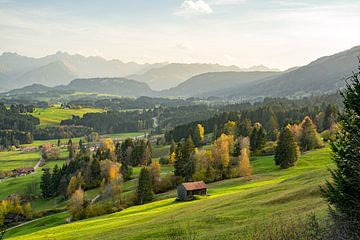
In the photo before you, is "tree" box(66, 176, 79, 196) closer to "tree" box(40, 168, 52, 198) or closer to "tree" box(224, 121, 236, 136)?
"tree" box(40, 168, 52, 198)

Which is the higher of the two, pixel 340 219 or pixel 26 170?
pixel 340 219

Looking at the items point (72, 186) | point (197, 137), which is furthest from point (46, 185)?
point (197, 137)

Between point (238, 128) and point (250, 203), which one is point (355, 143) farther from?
point (238, 128)

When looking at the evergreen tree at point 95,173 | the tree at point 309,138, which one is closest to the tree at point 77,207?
the evergreen tree at point 95,173

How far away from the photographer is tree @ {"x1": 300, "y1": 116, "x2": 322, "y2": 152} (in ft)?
361

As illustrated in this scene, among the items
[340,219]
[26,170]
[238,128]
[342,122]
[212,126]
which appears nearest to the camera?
[340,219]

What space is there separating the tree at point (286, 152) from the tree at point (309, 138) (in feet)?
55.7

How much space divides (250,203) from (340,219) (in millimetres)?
22522

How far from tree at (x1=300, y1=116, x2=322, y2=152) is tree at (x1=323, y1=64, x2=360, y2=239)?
9285 centimetres

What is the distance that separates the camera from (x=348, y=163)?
20.5 m

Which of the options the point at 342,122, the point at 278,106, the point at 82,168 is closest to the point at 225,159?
the point at 82,168

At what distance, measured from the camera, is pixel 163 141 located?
189625mm

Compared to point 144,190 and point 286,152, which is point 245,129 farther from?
point 144,190

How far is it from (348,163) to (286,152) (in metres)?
73.5
